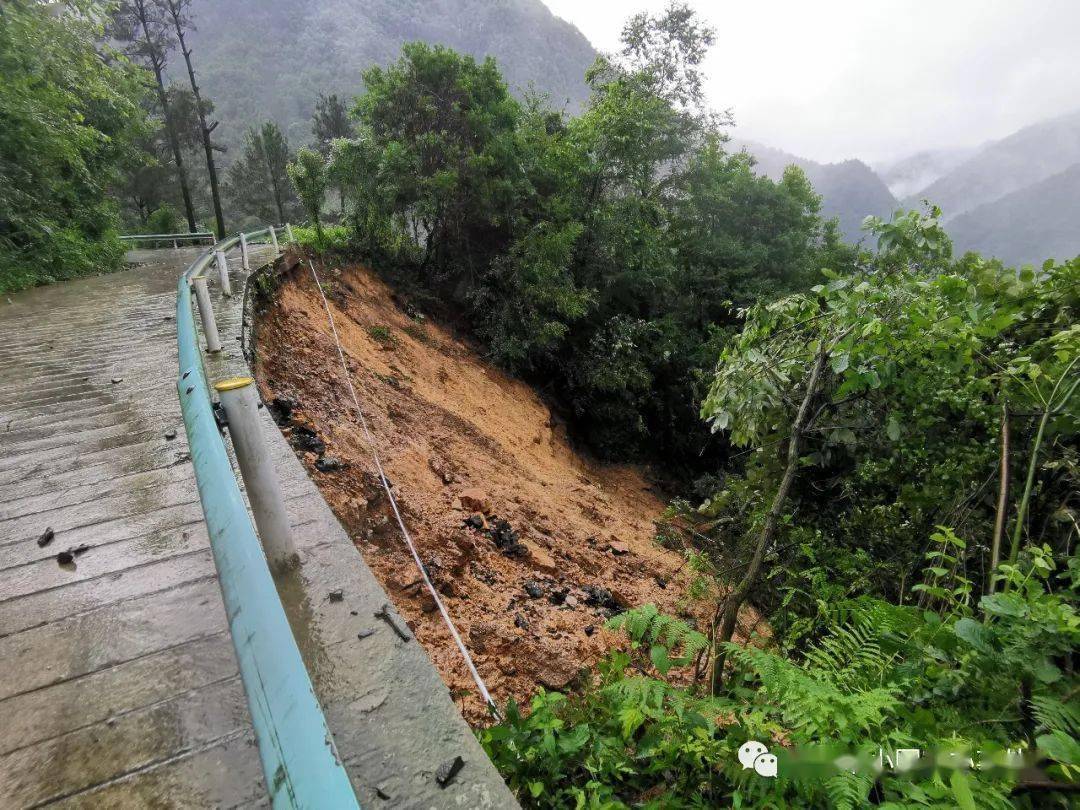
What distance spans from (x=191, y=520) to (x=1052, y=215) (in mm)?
153291

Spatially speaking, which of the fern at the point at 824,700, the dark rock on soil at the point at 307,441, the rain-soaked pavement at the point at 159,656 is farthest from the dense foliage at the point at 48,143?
the fern at the point at 824,700

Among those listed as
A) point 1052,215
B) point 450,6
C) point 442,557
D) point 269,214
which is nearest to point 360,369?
point 442,557

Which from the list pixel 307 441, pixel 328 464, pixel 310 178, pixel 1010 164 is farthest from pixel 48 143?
pixel 1010 164

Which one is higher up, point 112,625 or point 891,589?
point 112,625

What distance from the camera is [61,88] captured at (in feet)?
37.7

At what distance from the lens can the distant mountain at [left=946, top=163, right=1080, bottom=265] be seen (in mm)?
98625

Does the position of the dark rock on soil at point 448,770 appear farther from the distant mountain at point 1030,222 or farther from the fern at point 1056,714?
the distant mountain at point 1030,222

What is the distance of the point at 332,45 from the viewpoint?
125 m

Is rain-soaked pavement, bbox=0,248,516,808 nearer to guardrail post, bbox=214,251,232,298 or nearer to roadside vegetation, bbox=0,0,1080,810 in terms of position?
roadside vegetation, bbox=0,0,1080,810

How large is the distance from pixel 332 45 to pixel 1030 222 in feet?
Answer: 506

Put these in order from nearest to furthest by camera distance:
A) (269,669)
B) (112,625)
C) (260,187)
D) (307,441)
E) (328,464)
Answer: (269,669) < (112,625) < (328,464) < (307,441) < (260,187)

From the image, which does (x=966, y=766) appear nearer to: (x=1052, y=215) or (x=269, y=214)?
(x=269, y=214)

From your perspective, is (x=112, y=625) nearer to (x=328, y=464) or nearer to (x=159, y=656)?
(x=159, y=656)

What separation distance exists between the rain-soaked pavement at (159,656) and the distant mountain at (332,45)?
8851 centimetres
